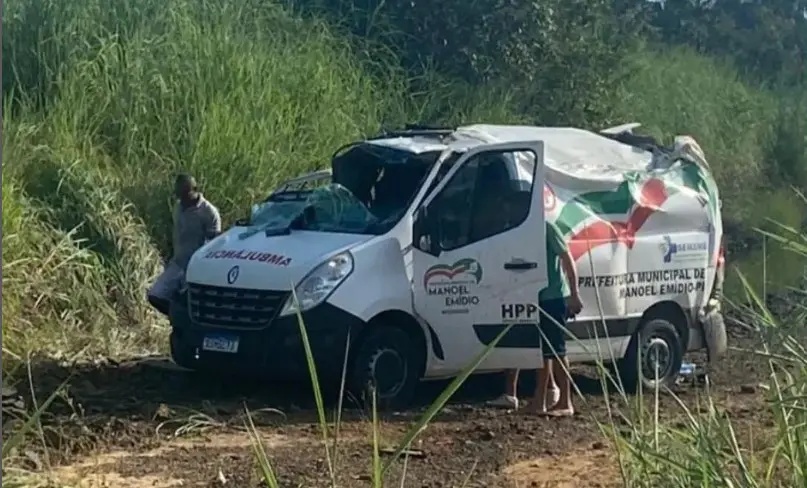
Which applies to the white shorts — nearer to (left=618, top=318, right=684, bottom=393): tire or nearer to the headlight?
the headlight

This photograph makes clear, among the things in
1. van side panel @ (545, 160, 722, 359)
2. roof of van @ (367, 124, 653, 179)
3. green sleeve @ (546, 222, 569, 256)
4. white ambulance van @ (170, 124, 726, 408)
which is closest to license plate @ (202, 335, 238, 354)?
white ambulance van @ (170, 124, 726, 408)

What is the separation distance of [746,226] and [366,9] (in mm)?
6140

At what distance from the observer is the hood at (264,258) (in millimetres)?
10273

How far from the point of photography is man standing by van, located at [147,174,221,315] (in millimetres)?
12359

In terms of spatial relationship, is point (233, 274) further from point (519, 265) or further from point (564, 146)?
point (564, 146)

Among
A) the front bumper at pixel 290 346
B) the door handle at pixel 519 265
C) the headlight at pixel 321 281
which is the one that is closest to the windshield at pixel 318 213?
the headlight at pixel 321 281

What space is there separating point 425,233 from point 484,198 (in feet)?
1.78

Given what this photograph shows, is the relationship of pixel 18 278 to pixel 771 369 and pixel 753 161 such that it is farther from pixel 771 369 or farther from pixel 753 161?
pixel 753 161

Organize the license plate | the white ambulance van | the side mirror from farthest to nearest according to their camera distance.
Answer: the side mirror → the license plate → the white ambulance van

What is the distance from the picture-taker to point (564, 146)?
12164 mm

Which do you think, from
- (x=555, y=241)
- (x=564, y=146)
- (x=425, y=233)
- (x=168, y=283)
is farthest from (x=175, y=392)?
(x=564, y=146)

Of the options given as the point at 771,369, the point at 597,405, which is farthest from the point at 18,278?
the point at 771,369

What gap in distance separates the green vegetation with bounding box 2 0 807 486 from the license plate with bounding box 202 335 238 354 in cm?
163

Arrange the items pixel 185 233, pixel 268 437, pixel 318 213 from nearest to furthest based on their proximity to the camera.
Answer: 1. pixel 268 437
2. pixel 318 213
3. pixel 185 233
